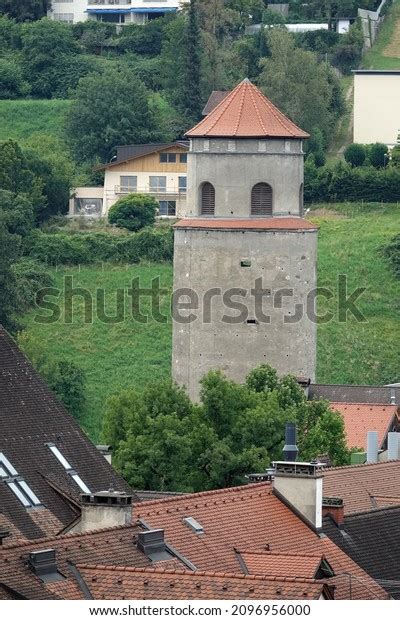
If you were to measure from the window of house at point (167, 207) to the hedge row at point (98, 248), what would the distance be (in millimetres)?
8008

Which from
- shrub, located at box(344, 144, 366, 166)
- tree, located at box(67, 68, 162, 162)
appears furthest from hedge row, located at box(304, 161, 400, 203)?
tree, located at box(67, 68, 162, 162)

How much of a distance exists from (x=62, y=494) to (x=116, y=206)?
6653cm

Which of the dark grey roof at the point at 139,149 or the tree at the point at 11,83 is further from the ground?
the tree at the point at 11,83

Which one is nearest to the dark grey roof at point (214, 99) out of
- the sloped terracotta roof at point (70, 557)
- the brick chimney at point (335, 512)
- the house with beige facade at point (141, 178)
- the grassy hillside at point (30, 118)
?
the house with beige facade at point (141, 178)

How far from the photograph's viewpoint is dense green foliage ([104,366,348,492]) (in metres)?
54.4

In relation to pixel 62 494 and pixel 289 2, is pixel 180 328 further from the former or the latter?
pixel 289 2

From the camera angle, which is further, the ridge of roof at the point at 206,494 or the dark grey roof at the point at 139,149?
the dark grey roof at the point at 139,149

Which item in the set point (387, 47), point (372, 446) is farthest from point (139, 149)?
point (372, 446)

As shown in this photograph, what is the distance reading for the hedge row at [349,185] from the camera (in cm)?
10981

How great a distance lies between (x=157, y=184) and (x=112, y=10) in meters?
32.7

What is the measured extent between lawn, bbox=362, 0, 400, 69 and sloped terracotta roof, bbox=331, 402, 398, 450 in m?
57.4

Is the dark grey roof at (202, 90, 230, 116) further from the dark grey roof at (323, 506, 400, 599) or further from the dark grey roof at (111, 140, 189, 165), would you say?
the dark grey roof at (323, 506, 400, 599)

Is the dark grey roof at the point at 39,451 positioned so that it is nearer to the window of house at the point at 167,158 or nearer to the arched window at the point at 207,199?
the arched window at the point at 207,199

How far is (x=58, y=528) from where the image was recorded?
39062 millimetres
